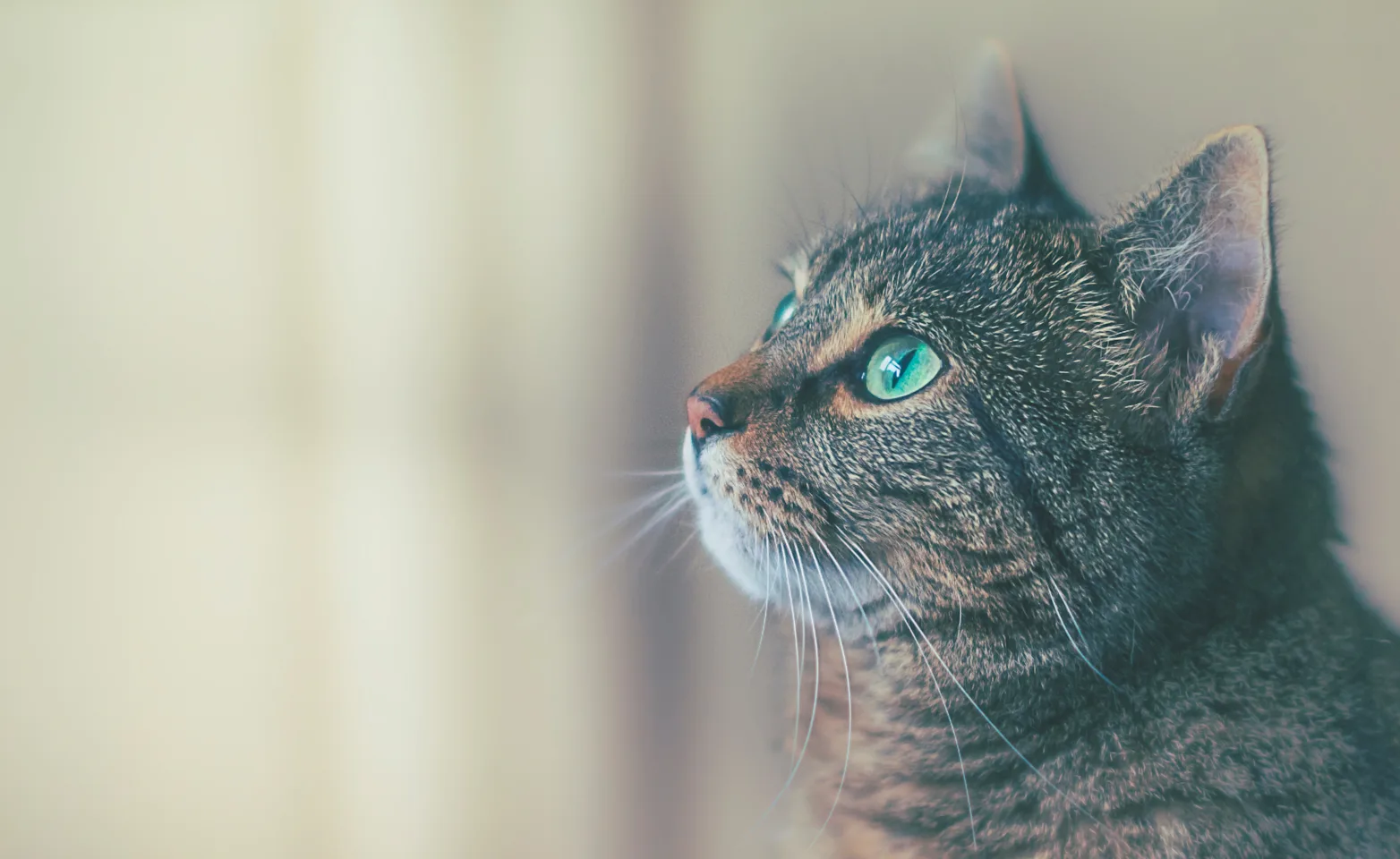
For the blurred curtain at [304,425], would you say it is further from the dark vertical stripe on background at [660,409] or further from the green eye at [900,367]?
the green eye at [900,367]

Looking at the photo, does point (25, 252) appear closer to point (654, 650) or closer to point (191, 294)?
point (191, 294)

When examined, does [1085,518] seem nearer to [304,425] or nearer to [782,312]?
[782,312]

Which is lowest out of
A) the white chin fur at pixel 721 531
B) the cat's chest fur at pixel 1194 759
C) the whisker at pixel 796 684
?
the cat's chest fur at pixel 1194 759

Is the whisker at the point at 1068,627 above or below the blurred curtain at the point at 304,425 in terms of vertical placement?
below

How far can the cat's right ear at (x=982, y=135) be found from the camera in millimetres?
651

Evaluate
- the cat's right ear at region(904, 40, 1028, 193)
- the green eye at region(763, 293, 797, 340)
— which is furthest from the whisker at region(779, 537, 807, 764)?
the cat's right ear at region(904, 40, 1028, 193)

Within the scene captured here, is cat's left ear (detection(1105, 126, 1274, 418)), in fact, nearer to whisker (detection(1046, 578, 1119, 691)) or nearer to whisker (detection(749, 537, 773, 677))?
whisker (detection(1046, 578, 1119, 691))

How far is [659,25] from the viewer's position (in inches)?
28.7

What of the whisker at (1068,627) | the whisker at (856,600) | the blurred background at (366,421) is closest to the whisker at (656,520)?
the blurred background at (366,421)

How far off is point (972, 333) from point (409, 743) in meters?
0.63

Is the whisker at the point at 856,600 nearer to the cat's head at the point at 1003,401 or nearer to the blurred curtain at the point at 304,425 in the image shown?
the cat's head at the point at 1003,401

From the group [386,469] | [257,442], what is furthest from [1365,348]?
[257,442]

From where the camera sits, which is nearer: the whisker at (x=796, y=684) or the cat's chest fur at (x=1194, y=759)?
the cat's chest fur at (x=1194, y=759)

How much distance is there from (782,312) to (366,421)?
0.41 meters
